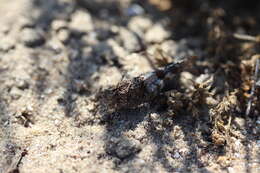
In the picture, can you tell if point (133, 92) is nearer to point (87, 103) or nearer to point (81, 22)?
point (87, 103)

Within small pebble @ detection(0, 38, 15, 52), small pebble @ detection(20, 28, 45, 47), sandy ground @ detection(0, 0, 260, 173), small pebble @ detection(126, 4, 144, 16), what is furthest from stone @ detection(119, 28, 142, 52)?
small pebble @ detection(0, 38, 15, 52)

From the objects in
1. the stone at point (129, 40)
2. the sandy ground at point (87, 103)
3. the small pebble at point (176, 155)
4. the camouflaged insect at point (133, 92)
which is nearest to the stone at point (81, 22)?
the sandy ground at point (87, 103)

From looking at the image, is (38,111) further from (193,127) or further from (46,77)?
(193,127)

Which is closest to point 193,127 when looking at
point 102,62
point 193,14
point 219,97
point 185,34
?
point 219,97

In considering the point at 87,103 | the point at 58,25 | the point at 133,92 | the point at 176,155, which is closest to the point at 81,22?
the point at 58,25

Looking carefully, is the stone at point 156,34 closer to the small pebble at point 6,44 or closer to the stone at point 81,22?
the stone at point 81,22

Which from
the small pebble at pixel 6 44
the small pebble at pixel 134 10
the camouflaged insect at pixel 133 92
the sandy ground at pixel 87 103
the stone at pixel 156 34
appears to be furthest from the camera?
the small pebble at pixel 134 10
